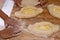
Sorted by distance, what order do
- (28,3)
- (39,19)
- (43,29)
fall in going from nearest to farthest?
(43,29), (39,19), (28,3)

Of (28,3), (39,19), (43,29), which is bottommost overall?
(43,29)

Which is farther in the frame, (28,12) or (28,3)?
(28,3)

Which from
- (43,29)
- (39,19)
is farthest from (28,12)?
(43,29)

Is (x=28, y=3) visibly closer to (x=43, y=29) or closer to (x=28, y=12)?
(x=28, y=12)

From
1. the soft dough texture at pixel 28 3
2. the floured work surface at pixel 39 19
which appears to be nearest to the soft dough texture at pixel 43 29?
the floured work surface at pixel 39 19

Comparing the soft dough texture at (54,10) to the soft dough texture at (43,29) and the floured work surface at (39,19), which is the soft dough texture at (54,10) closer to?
the floured work surface at (39,19)

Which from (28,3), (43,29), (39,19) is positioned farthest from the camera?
(28,3)

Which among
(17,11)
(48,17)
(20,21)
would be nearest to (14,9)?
(17,11)
